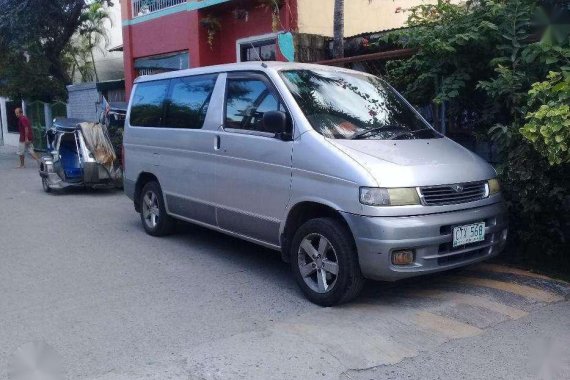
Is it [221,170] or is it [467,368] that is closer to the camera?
[467,368]

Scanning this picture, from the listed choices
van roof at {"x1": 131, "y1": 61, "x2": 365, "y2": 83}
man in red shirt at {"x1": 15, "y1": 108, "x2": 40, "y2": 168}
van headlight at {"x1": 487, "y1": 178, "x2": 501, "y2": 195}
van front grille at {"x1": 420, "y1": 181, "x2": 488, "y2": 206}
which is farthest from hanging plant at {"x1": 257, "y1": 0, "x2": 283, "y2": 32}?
man in red shirt at {"x1": 15, "y1": 108, "x2": 40, "y2": 168}

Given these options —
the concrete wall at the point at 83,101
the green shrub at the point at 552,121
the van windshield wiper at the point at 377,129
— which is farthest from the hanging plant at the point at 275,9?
the concrete wall at the point at 83,101

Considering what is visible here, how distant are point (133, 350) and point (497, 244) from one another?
3.22 meters

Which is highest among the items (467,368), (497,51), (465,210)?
(497,51)

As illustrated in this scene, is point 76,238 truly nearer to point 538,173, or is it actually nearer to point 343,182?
point 343,182

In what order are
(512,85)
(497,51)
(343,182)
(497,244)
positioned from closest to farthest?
(343,182) < (497,244) < (512,85) < (497,51)

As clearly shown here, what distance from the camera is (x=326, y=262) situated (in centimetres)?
481

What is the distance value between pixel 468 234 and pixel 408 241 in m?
0.68

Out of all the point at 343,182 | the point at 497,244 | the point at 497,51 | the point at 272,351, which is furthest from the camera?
the point at 497,51

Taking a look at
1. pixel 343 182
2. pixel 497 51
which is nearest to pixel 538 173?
pixel 497 51

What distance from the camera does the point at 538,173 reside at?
540 cm

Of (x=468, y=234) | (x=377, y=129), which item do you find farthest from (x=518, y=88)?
(x=468, y=234)

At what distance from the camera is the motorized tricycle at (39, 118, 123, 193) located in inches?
449

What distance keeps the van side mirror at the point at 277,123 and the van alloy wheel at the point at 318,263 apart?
37.9 inches
